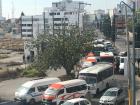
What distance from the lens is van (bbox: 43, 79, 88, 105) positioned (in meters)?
24.9

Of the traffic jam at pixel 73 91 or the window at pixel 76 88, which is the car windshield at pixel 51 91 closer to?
the traffic jam at pixel 73 91

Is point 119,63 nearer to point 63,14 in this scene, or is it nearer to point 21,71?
point 21,71

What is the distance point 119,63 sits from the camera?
41094mm

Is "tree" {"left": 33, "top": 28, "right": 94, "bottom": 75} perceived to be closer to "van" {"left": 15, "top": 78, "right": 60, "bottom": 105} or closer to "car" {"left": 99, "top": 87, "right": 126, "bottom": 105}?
"van" {"left": 15, "top": 78, "right": 60, "bottom": 105}

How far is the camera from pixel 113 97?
80.8ft

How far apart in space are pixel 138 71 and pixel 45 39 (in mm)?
9232

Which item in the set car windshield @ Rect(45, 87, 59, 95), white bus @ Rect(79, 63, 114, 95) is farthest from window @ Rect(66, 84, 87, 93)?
white bus @ Rect(79, 63, 114, 95)

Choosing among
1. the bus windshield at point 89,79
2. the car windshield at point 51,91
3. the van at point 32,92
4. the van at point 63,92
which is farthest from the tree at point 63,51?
the car windshield at point 51,91

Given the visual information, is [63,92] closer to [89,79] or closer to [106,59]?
[89,79]

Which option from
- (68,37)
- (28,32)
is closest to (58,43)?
(68,37)

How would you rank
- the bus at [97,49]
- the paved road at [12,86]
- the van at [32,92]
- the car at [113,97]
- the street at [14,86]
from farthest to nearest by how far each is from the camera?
the bus at [97,49], the paved road at [12,86], the street at [14,86], the van at [32,92], the car at [113,97]

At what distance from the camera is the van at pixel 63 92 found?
2488 cm

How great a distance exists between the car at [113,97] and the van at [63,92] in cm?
181

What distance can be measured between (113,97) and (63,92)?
324 cm
